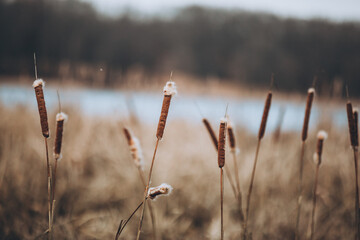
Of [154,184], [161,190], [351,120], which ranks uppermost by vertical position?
[351,120]

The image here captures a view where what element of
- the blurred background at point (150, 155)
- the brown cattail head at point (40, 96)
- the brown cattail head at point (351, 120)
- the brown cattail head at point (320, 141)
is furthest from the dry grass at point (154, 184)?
the brown cattail head at point (351, 120)

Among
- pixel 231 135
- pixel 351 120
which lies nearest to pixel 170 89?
pixel 231 135

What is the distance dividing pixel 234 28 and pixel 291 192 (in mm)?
17132

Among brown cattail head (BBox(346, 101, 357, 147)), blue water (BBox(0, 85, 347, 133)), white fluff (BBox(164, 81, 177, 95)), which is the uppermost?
white fluff (BBox(164, 81, 177, 95))

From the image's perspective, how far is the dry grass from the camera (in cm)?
149

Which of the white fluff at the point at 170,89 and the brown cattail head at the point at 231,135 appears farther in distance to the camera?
the brown cattail head at the point at 231,135

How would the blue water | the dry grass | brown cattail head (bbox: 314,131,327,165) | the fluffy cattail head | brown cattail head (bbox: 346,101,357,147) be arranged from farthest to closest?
1. the blue water
2. the dry grass
3. brown cattail head (bbox: 314,131,327,165)
4. brown cattail head (bbox: 346,101,357,147)
5. the fluffy cattail head

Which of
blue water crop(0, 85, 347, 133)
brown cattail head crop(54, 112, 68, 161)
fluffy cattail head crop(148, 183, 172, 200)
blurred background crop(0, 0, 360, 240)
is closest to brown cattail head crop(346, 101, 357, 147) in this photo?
blurred background crop(0, 0, 360, 240)

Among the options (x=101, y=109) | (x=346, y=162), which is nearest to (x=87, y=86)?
(x=101, y=109)

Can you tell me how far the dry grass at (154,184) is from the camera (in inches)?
58.6

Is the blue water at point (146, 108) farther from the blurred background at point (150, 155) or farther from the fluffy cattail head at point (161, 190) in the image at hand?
the fluffy cattail head at point (161, 190)

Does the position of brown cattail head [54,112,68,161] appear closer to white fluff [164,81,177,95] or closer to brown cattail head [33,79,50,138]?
brown cattail head [33,79,50,138]

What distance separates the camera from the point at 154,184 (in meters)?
2.19

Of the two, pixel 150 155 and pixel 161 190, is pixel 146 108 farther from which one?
pixel 161 190
